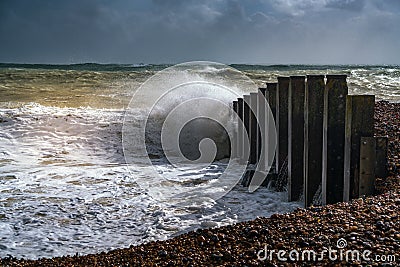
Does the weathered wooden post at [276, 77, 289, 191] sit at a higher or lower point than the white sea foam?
higher

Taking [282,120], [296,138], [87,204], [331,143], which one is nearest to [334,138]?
[331,143]

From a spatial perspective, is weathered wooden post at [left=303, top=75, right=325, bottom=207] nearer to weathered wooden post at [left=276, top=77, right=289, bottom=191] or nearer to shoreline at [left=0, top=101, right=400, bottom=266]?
weathered wooden post at [left=276, top=77, right=289, bottom=191]

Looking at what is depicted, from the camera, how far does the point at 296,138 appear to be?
5.96 metres

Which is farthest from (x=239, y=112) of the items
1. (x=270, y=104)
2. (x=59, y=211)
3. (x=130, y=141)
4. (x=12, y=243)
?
(x=12, y=243)

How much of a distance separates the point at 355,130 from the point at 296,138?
1.18 meters

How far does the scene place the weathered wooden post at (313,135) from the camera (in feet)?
17.6

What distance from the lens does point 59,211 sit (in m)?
5.74

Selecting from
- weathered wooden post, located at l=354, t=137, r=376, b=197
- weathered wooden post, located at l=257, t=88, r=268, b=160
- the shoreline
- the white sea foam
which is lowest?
the white sea foam

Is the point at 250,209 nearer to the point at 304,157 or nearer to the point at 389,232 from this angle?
the point at 304,157

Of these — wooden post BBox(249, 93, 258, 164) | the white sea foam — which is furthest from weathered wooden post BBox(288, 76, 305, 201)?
wooden post BBox(249, 93, 258, 164)

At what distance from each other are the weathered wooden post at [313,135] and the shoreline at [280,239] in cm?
150

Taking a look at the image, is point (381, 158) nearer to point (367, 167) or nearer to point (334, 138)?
point (367, 167)

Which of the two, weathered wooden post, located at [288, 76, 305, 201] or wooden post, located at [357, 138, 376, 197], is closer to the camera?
wooden post, located at [357, 138, 376, 197]

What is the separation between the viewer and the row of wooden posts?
15.6ft
